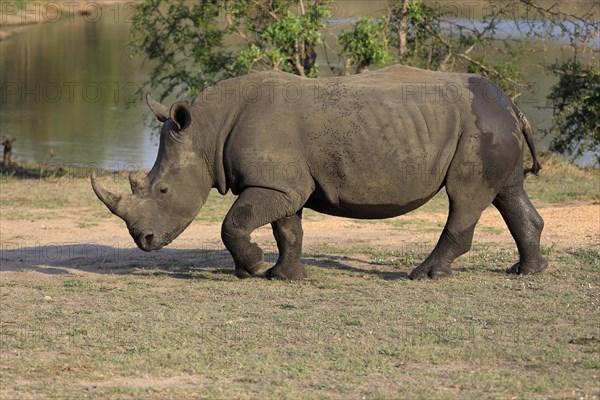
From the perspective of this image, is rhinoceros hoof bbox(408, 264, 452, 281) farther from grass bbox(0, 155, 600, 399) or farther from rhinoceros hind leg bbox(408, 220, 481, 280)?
grass bbox(0, 155, 600, 399)

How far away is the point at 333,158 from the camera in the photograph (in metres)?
9.83

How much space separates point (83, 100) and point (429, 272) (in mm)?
25902

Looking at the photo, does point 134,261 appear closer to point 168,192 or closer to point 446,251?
point 168,192

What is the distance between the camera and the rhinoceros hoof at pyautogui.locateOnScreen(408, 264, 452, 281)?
399 inches

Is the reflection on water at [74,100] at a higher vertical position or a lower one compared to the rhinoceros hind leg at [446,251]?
lower

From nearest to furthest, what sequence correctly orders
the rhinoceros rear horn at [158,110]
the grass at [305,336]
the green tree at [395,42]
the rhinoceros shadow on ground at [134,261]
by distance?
1. the grass at [305,336]
2. the rhinoceros rear horn at [158,110]
3. the rhinoceros shadow on ground at [134,261]
4. the green tree at [395,42]

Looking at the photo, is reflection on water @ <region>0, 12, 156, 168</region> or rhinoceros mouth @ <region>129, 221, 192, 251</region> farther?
reflection on water @ <region>0, 12, 156, 168</region>

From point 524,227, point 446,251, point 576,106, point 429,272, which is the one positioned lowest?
point 576,106

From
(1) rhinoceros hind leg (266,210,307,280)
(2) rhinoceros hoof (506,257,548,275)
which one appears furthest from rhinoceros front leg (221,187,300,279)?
(2) rhinoceros hoof (506,257,548,275)

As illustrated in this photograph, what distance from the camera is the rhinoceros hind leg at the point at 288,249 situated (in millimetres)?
10266

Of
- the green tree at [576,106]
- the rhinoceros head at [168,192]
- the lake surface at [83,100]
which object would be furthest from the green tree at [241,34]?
the rhinoceros head at [168,192]

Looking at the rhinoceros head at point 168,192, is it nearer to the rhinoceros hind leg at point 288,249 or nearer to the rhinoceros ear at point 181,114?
the rhinoceros ear at point 181,114

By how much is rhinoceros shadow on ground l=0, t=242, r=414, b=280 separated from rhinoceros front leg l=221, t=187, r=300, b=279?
0.58 m

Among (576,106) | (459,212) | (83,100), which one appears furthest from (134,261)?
(83,100)
